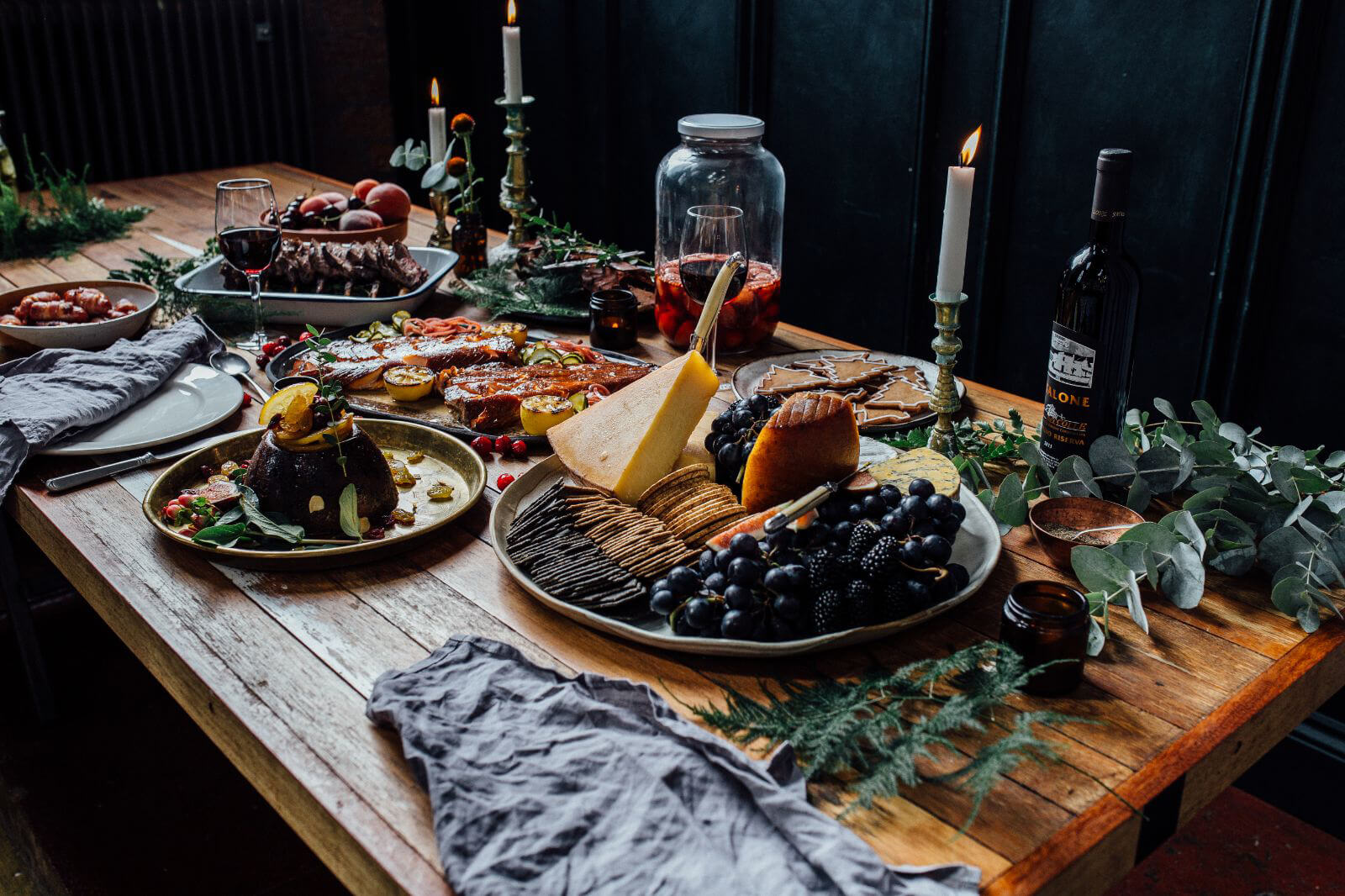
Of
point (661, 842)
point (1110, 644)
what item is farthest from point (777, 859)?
point (1110, 644)

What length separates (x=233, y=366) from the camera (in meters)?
1.85

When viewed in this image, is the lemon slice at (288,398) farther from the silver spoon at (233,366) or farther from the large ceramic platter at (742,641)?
the silver spoon at (233,366)

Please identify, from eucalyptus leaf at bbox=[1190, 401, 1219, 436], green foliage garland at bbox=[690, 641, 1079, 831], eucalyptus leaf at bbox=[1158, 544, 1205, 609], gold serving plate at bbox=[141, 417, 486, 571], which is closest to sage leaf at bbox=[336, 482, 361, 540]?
gold serving plate at bbox=[141, 417, 486, 571]

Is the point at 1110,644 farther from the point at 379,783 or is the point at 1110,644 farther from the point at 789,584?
the point at 379,783

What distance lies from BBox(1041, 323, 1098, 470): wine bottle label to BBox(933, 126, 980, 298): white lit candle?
131 mm

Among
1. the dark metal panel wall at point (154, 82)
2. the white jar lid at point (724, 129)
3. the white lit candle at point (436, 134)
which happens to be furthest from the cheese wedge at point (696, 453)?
the dark metal panel wall at point (154, 82)

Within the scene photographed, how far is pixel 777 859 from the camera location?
812 mm

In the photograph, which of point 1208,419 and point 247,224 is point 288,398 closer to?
point 247,224

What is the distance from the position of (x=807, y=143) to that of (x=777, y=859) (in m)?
2.85

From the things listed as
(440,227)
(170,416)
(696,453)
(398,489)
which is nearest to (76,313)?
(170,416)

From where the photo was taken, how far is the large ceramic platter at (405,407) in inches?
62.8

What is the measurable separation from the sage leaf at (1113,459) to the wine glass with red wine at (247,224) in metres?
1.31

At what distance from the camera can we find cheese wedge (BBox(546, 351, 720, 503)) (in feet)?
4.36

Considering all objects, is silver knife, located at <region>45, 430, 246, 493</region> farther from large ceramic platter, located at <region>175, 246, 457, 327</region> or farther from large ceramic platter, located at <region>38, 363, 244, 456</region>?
large ceramic platter, located at <region>175, 246, 457, 327</region>
